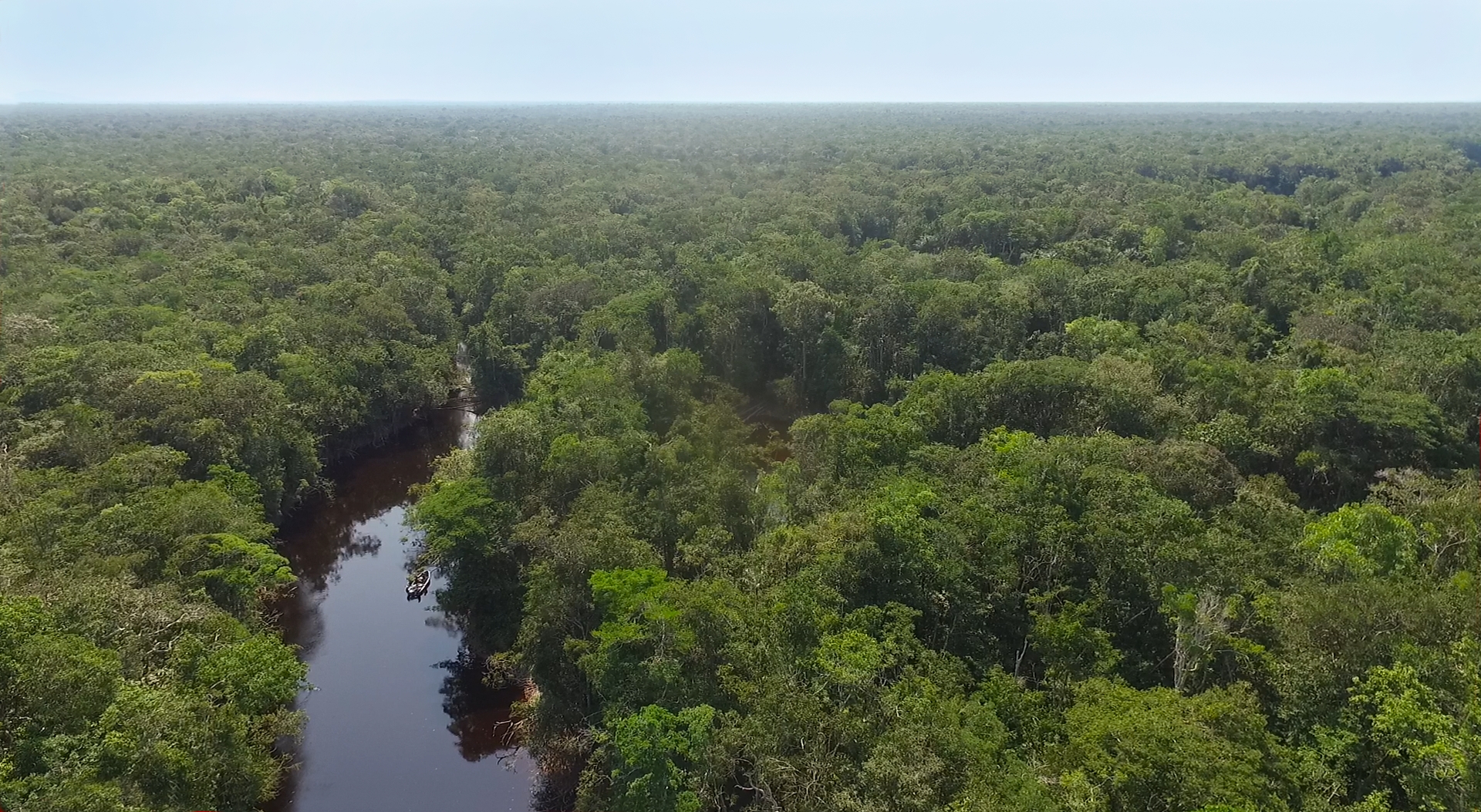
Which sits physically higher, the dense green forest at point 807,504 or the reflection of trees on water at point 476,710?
the dense green forest at point 807,504

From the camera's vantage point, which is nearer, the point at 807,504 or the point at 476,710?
the point at 476,710

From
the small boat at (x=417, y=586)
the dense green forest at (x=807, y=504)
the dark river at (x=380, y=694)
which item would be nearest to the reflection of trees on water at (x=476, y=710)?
the dark river at (x=380, y=694)

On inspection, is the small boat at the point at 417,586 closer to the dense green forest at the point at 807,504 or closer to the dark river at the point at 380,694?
the dark river at the point at 380,694

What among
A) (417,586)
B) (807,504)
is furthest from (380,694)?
(807,504)

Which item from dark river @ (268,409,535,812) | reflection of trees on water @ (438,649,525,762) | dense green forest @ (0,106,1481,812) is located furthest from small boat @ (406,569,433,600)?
reflection of trees on water @ (438,649,525,762)

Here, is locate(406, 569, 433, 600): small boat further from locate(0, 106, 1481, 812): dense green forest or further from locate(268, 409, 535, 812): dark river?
locate(0, 106, 1481, 812): dense green forest

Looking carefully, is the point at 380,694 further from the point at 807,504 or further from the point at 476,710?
the point at 807,504
